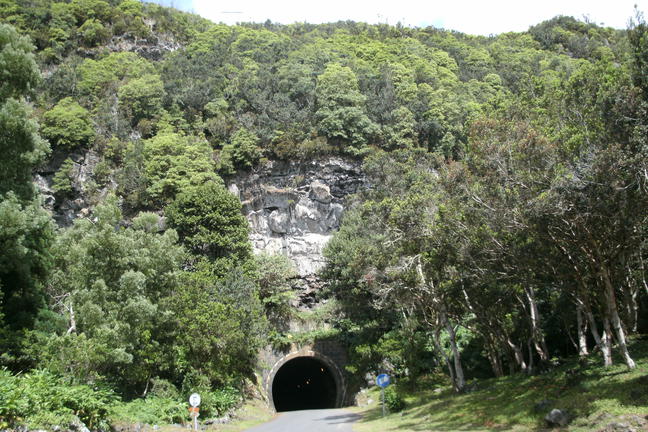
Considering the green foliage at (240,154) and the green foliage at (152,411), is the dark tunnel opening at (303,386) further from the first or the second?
the green foliage at (152,411)

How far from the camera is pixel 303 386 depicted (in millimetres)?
46594

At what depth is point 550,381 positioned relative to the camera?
1720 cm

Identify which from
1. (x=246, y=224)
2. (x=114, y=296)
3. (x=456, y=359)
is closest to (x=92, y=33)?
(x=246, y=224)

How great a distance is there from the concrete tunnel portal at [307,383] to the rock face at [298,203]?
806 centimetres

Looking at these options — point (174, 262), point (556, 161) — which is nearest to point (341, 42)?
point (174, 262)

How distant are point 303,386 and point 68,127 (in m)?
32.4

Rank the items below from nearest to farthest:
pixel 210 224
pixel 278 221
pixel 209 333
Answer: pixel 209 333 → pixel 210 224 → pixel 278 221

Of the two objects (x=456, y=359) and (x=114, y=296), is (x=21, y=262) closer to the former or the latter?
(x=114, y=296)

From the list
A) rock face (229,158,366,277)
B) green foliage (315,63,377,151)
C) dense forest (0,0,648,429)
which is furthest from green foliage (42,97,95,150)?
green foliage (315,63,377,151)

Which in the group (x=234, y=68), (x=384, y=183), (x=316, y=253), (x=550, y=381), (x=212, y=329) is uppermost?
(x=234, y=68)

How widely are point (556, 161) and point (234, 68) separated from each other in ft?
153

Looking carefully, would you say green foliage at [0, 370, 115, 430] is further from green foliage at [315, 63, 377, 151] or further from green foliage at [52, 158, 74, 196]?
green foliage at [315, 63, 377, 151]

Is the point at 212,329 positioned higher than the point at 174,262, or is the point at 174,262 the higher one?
the point at 174,262

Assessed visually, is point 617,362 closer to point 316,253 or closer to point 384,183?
point 384,183
